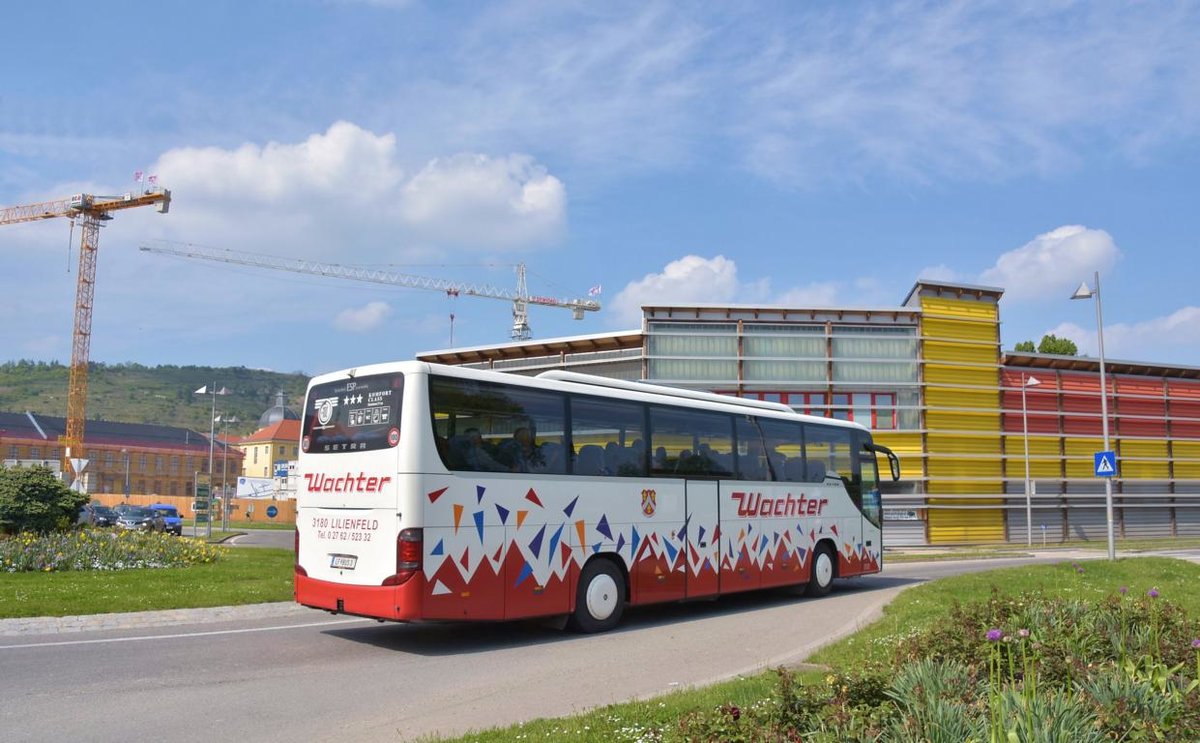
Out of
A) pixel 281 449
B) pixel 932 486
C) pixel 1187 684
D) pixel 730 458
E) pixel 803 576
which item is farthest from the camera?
pixel 281 449

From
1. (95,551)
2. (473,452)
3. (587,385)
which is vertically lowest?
(95,551)

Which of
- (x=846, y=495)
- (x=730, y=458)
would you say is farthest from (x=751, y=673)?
(x=846, y=495)

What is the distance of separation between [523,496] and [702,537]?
3.71m

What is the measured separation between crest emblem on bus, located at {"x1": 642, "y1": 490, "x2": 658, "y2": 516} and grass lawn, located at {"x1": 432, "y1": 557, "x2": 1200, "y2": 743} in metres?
3.34

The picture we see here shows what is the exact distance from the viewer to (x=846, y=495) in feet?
58.4

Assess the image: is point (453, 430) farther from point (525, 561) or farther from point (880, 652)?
point (880, 652)

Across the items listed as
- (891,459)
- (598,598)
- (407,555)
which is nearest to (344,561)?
(407,555)

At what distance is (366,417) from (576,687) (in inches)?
165

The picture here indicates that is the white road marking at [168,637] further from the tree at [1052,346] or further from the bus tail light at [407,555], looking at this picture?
the tree at [1052,346]

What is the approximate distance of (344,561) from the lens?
11117 millimetres

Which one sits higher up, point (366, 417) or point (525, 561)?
point (366, 417)

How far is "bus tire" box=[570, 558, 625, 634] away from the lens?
1246 cm

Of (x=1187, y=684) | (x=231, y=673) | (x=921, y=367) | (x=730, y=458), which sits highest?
(x=921, y=367)

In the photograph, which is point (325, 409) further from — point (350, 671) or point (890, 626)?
point (890, 626)
